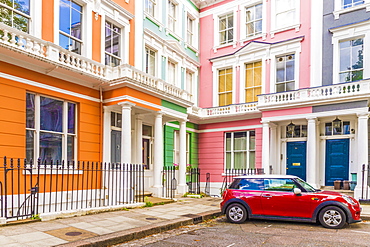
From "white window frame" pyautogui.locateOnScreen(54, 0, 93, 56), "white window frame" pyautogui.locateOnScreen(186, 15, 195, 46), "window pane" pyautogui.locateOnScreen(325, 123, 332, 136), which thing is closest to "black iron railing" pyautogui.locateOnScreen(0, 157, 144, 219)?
"white window frame" pyautogui.locateOnScreen(54, 0, 93, 56)

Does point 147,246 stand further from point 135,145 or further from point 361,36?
point 361,36

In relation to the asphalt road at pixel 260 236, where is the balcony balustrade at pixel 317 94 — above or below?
above

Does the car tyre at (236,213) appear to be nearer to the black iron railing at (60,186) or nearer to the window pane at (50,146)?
the black iron railing at (60,186)

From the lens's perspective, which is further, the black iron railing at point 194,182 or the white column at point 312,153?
the black iron railing at point 194,182

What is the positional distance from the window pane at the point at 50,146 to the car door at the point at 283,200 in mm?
7051

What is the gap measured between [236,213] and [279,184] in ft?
5.04

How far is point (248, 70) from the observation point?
1972 centimetres

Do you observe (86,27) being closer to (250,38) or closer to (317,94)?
(250,38)

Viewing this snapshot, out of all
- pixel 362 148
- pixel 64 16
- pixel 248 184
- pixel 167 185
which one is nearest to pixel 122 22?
pixel 64 16

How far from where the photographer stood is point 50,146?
35.7ft

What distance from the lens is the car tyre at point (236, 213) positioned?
9.40 metres

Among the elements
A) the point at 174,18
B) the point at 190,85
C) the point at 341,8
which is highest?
the point at 174,18

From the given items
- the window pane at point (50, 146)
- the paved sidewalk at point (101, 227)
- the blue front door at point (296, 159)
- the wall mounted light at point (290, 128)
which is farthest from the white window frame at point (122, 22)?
the blue front door at point (296, 159)

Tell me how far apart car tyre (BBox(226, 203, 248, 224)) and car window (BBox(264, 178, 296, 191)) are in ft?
3.14
